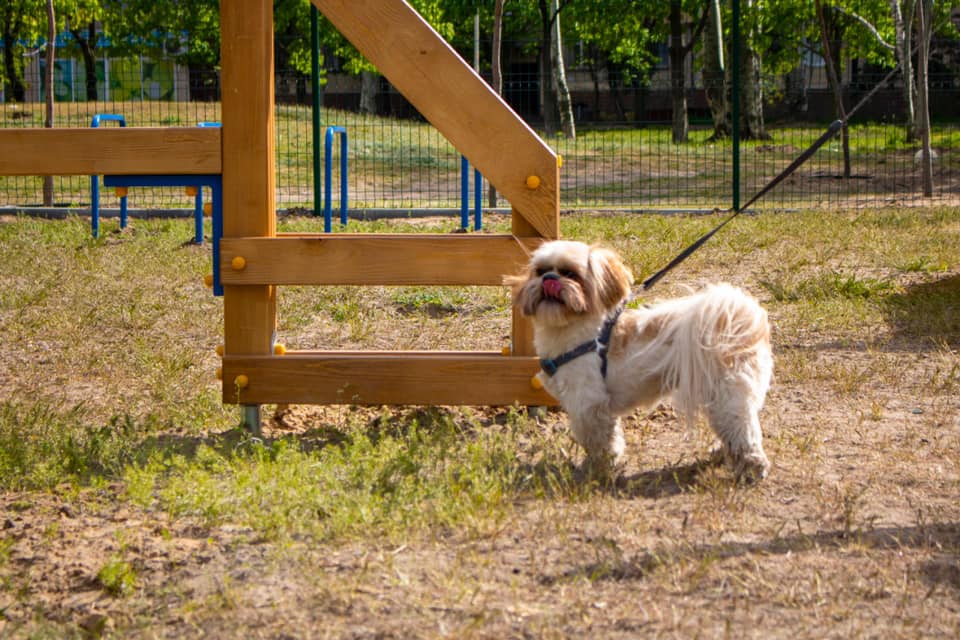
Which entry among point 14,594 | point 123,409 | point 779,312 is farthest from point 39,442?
point 779,312

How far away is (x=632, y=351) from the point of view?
4539 millimetres

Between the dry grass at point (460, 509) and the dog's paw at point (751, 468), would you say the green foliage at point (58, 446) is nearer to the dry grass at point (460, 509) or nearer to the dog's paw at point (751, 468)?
the dry grass at point (460, 509)

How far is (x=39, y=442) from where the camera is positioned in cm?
498

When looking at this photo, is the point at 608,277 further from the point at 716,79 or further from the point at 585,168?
the point at 716,79

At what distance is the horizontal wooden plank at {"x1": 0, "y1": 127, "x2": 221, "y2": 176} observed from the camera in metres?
5.12

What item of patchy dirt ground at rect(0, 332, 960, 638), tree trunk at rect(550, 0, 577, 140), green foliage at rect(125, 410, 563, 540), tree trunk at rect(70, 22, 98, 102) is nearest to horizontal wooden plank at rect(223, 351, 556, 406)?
green foliage at rect(125, 410, 563, 540)

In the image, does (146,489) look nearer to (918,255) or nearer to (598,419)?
(598,419)

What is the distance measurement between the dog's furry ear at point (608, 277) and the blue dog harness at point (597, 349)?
3.3 inches

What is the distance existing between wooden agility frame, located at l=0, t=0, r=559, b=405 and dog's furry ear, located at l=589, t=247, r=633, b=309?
2.38 ft

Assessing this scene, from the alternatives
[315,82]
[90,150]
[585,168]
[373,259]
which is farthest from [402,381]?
[585,168]

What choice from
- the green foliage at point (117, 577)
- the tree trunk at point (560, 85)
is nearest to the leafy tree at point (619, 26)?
the tree trunk at point (560, 85)

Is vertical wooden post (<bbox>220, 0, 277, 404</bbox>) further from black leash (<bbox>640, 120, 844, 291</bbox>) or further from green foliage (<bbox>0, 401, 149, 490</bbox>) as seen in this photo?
black leash (<bbox>640, 120, 844, 291</bbox>)

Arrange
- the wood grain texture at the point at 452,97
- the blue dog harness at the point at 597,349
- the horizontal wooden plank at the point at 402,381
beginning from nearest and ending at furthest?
the blue dog harness at the point at 597,349
the wood grain texture at the point at 452,97
the horizontal wooden plank at the point at 402,381

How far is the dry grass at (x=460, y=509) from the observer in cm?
318
